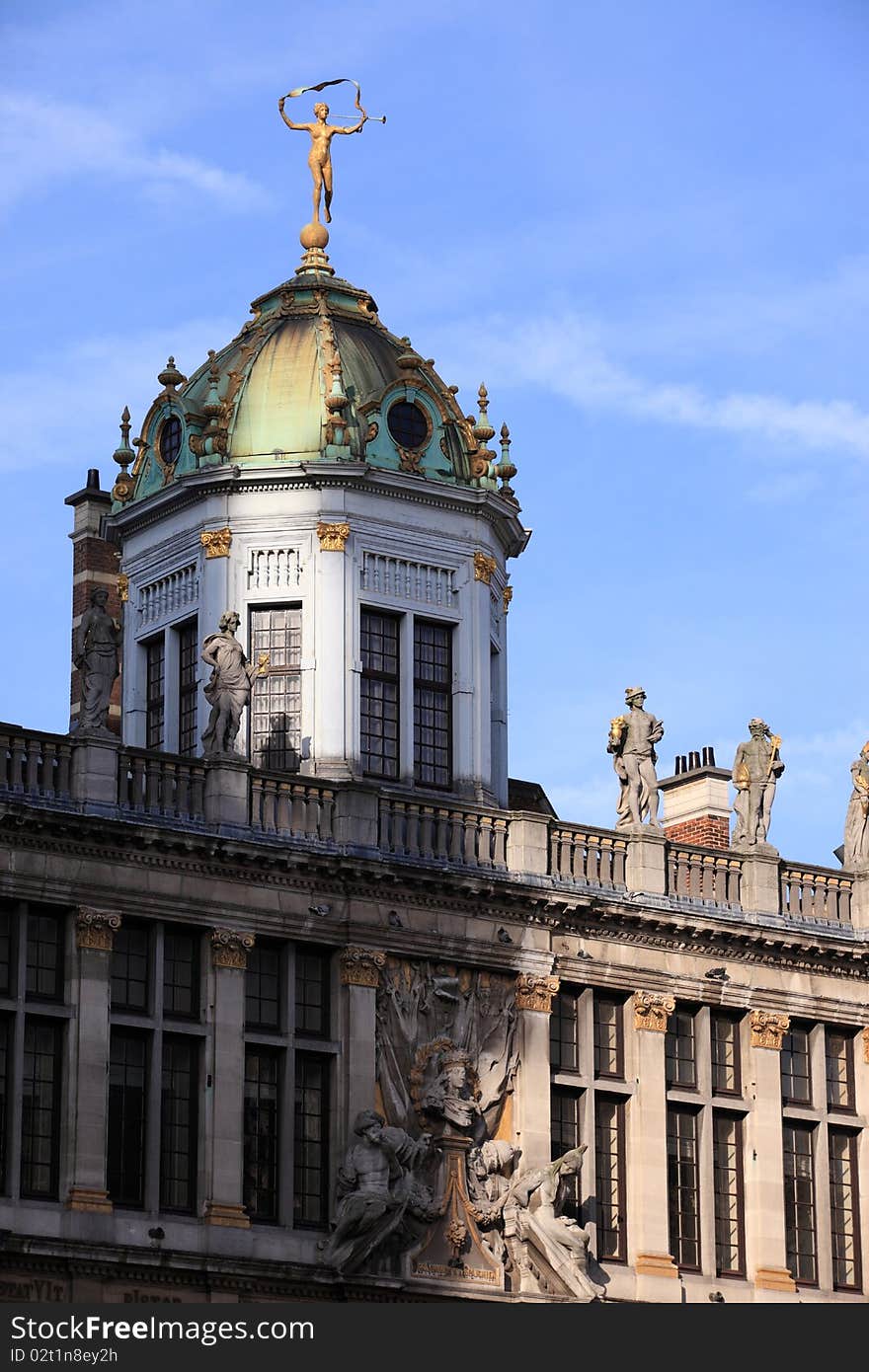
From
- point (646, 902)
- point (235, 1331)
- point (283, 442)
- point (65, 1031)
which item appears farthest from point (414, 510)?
point (235, 1331)

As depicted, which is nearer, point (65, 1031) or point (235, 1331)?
point (235, 1331)

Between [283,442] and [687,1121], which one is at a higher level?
[283,442]

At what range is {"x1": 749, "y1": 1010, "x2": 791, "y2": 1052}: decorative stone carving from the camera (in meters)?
62.6

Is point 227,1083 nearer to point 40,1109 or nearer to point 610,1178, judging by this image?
point 40,1109

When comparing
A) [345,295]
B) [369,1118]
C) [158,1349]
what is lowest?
[158,1349]

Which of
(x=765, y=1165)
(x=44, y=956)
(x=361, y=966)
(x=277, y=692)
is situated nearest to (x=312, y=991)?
(x=361, y=966)

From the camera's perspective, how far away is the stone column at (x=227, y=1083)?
2205 inches

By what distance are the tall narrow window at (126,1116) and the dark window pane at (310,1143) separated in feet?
8.53

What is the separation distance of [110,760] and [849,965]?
46.8 ft

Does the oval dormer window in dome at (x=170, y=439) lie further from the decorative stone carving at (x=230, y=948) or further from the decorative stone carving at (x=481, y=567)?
the decorative stone carving at (x=230, y=948)

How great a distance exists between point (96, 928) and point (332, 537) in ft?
30.0

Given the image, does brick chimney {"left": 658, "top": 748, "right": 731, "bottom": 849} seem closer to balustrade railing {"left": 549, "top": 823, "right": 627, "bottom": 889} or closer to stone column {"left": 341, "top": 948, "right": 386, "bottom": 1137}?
balustrade railing {"left": 549, "top": 823, "right": 627, "bottom": 889}

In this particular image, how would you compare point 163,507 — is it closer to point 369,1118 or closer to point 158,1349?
point 369,1118

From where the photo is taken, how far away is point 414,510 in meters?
63.1
